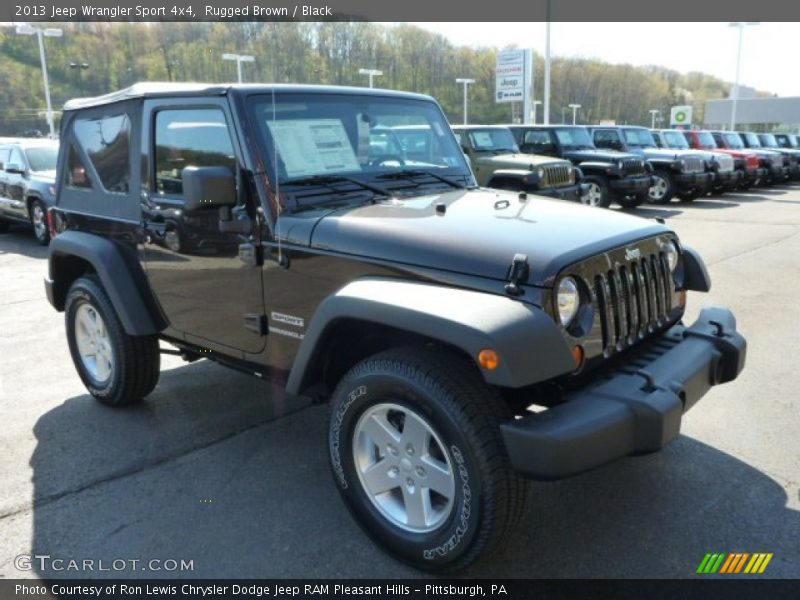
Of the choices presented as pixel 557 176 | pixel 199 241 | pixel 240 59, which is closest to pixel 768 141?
pixel 557 176

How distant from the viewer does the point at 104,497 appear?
347cm

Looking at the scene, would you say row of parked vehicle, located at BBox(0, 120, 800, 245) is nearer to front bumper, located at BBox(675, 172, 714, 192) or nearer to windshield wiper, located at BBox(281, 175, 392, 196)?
front bumper, located at BBox(675, 172, 714, 192)

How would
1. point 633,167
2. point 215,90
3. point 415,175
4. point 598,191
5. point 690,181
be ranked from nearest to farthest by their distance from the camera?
point 215,90 → point 415,175 → point 598,191 → point 633,167 → point 690,181

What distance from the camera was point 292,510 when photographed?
3309 millimetres

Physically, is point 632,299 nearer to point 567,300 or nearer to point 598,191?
point 567,300

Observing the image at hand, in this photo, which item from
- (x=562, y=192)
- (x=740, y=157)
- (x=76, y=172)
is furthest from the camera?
(x=740, y=157)

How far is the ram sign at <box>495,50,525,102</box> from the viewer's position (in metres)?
32.5

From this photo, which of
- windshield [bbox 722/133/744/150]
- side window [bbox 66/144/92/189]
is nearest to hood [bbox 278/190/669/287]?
side window [bbox 66/144/92/189]

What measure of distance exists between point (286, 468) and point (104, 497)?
3.02 feet

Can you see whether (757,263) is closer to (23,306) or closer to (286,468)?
(286,468)

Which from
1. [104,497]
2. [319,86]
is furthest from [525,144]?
[104,497]

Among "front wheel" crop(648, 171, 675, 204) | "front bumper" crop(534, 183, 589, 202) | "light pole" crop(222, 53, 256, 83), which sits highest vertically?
"light pole" crop(222, 53, 256, 83)

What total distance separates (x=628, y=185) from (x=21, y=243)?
39.1 ft

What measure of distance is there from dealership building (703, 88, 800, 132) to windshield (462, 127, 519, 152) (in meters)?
60.4
